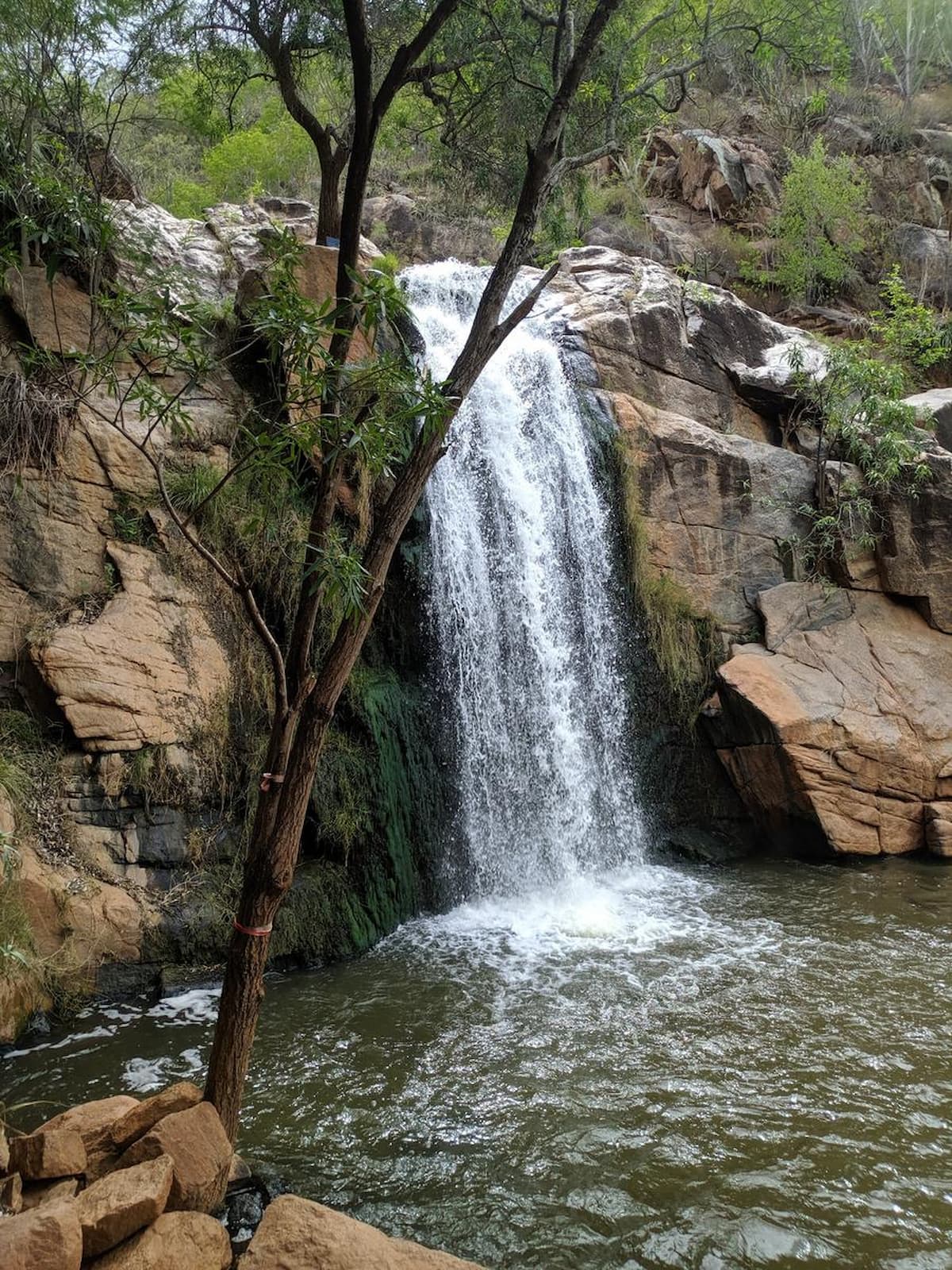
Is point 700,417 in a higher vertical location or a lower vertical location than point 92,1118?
higher

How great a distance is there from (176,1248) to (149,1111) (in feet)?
2.13

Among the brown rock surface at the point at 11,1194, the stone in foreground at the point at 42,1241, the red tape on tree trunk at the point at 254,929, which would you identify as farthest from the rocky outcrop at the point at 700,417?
Result: the stone in foreground at the point at 42,1241

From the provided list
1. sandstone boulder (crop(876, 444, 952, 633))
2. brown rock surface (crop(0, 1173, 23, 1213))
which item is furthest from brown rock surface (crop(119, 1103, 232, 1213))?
sandstone boulder (crop(876, 444, 952, 633))

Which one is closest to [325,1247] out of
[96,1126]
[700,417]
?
[96,1126]

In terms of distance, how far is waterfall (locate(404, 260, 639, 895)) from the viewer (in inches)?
332

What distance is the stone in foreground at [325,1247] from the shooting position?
2689 millimetres

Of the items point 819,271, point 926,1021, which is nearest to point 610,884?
point 926,1021

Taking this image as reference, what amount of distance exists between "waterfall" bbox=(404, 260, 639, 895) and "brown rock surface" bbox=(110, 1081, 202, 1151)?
4.78 meters

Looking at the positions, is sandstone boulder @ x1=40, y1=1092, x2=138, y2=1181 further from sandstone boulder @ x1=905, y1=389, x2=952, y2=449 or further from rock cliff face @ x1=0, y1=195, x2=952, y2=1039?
sandstone boulder @ x1=905, y1=389, x2=952, y2=449

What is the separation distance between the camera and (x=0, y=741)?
570cm

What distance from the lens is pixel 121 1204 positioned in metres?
2.73

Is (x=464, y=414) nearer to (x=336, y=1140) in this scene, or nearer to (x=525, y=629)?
(x=525, y=629)

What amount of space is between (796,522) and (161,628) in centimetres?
760

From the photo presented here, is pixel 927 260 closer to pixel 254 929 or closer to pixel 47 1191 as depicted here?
pixel 254 929
